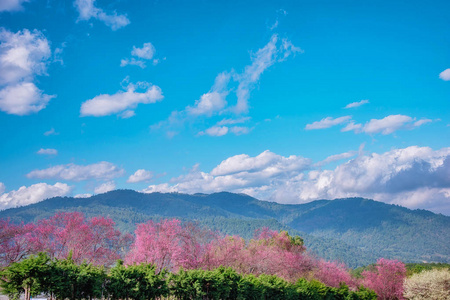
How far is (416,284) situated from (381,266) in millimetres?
9760

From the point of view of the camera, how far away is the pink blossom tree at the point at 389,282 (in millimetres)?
56469

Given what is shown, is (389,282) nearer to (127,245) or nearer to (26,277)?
(127,245)

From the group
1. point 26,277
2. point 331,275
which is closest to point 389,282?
point 331,275

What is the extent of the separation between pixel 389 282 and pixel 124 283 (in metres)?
48.2

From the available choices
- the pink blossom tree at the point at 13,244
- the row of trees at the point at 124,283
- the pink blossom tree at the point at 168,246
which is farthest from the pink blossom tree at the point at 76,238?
the row of trees at the point at 124,283

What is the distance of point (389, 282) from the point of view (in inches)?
2237

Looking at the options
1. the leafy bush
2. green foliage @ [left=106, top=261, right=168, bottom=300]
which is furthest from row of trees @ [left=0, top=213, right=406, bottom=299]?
the leafy bush

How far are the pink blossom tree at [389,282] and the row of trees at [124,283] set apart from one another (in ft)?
97.0

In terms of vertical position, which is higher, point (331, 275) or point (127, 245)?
point (127, 245)

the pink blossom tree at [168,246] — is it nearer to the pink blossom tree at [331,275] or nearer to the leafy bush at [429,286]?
the pink blossom tree at [331,275]

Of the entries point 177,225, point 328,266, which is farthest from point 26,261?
point 328,266

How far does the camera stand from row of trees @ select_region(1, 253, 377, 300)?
19406mm

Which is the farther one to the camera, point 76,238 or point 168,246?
point 76,238

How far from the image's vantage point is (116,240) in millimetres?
37281
